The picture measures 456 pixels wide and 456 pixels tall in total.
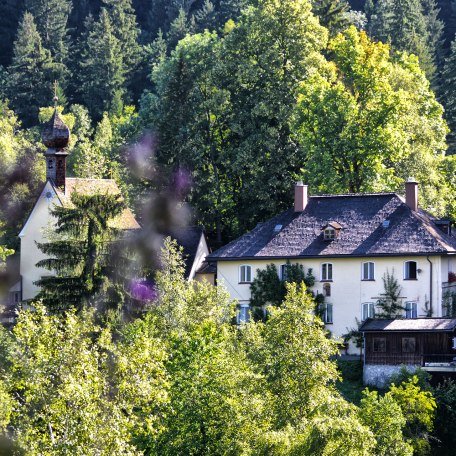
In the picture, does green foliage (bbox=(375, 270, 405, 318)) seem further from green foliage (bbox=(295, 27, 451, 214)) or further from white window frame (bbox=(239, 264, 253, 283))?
green foliage (bbox=(295, 27, 451, 214))

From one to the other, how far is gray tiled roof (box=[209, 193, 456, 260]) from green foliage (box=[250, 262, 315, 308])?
0.70 metres

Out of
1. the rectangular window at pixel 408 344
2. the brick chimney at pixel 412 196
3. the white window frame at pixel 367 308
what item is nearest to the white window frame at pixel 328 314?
the white window frame at pixel 367 308

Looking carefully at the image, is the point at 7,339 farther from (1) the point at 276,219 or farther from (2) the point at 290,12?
(2) the point at 290,12

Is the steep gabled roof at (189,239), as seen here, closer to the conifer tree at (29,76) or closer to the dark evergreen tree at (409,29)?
the dark evergreen tree at (409,29)

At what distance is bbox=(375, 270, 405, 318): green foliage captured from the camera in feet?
247

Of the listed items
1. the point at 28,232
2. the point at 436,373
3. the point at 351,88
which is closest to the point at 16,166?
the point at 28,232

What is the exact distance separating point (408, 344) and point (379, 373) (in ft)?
5.77

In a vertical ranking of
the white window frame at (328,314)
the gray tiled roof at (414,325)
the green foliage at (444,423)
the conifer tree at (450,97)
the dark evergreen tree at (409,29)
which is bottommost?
the green foliage at (444,423)

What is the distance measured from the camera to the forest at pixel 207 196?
46.2 meters

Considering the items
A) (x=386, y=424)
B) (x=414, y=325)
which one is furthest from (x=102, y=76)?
(x=386, y=424)

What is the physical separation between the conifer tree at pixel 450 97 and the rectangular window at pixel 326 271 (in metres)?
37.5

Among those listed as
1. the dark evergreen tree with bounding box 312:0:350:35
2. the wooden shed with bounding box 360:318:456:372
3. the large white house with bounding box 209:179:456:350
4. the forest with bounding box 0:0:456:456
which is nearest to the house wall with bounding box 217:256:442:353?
the large white house with bounding box 209:179:456:350

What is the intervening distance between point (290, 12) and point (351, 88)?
20.5 feet

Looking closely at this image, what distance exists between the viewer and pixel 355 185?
3425 inches
